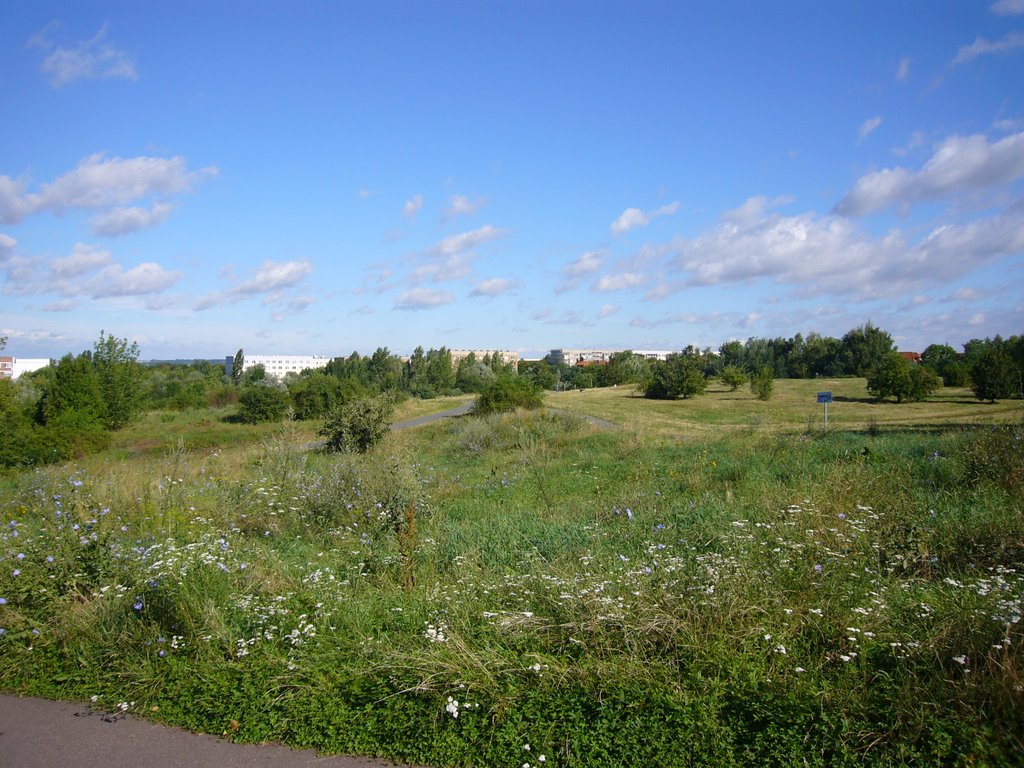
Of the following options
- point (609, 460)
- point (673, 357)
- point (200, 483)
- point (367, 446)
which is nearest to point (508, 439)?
point (367, 446)

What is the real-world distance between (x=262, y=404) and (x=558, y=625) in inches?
1657

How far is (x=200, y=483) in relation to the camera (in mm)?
9617

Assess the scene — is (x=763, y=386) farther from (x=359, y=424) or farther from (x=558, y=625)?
(x=558, y=625)

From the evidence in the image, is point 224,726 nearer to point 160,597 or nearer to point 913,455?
point 160,597

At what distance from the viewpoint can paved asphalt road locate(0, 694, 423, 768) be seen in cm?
316

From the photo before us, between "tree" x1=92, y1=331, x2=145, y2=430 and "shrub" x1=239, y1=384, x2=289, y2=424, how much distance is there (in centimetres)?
625

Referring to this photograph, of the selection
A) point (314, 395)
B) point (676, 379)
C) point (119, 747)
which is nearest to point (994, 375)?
point (676, 379)

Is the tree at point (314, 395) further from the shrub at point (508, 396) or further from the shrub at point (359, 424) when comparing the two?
the shrub at point (359, 424)

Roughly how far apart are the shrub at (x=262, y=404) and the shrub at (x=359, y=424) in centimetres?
2208

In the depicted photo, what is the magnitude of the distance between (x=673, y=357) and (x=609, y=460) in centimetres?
4412

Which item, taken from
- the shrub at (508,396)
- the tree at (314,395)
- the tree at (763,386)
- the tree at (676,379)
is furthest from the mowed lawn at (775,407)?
the tree at (314,395)

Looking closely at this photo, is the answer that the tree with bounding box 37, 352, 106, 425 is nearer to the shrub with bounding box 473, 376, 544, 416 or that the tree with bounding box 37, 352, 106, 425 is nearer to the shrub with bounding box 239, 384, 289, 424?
the shrub with bounding box 239, 384, 289, 424

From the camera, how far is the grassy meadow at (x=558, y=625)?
304 centimetres

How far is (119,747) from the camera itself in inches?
132
